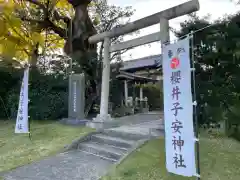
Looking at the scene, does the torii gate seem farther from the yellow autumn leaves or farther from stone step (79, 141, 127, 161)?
the yellow autumn leaves

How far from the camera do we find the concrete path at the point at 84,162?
5.04 m

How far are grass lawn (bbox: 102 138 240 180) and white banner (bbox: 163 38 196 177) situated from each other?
86 cm

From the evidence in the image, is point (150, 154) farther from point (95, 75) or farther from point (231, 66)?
point (95, 75)

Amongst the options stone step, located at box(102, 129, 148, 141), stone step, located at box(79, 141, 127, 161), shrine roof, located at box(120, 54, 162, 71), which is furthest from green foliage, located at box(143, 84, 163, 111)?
stone step, located at box(79, 141, 127, 161)

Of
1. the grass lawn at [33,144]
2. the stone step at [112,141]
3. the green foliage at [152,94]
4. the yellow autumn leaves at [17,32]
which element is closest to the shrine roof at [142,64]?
the green foliage at [152,94]

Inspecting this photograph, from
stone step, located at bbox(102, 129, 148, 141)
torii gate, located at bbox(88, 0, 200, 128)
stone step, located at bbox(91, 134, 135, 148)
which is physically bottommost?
stone step, located at bbox(91, 134, 135, 148)

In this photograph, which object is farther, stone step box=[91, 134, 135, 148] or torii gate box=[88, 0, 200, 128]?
stone step box=[91, 134, 135, 148]

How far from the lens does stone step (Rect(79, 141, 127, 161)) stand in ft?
19.4

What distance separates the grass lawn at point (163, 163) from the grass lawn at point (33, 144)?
101 inches

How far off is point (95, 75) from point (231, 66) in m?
7.57

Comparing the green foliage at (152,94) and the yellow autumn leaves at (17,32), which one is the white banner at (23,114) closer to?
the yellow autumn leaves at (17,32)

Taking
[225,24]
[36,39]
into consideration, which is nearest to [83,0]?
[36,39]

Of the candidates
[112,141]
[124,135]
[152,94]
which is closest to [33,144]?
[112,141]

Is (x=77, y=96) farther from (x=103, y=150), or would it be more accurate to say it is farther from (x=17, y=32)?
(x=17, y=32)
